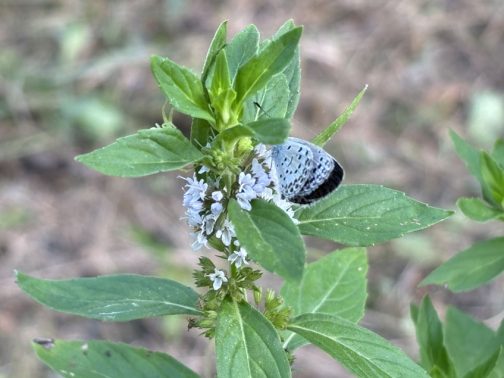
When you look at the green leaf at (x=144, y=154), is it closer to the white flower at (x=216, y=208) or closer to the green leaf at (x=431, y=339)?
the white flower at (x=216, y=208)

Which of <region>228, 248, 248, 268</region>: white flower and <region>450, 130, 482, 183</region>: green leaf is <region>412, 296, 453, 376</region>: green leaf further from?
<region>228, 248, 248, 268</region>: white flower

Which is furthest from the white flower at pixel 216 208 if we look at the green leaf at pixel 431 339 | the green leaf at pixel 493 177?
the green leaf at pixel 493 177

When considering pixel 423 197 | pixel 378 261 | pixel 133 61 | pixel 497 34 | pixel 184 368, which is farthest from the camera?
pixel 497 34

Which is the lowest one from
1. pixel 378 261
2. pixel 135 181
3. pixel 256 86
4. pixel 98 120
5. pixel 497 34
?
pixel 378 261

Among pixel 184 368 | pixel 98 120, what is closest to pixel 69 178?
pixel 98 120

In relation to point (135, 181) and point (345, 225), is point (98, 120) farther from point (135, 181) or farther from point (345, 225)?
point (345, 225)

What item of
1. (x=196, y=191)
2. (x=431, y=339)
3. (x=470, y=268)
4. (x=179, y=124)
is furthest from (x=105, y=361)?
(x=179, y=124)
